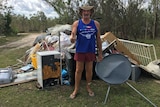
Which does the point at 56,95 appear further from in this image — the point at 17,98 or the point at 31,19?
the point at 31,19

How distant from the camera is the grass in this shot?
11.6 feet

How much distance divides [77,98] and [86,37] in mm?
1042

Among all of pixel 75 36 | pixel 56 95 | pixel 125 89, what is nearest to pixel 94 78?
pixel 125 89

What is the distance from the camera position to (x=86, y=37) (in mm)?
3473

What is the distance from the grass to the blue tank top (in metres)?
0.83

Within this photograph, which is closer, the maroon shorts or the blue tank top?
the blue tank top

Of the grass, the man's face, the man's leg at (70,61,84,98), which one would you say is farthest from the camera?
the man's leg at (70,61,84,98)

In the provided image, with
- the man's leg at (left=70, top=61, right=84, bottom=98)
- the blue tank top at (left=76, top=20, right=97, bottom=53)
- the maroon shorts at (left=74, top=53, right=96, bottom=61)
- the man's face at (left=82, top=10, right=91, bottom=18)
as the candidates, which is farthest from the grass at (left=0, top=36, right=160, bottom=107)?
the man's face at (left=82, top=10, right=91, bottom=18)

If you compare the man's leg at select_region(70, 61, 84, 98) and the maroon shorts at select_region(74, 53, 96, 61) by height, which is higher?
the maroon shorts at select_region(74, 53, 96, 61)

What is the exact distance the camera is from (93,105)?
3.47m

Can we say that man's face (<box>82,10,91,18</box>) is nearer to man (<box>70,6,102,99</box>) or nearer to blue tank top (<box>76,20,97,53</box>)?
man (<box>70,6,102,99</box>)

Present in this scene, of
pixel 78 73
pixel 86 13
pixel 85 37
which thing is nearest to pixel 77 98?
pixel 78 73

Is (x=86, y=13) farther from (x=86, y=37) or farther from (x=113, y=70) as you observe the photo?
(x=113, y=70)

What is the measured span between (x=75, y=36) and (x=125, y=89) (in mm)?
1458
